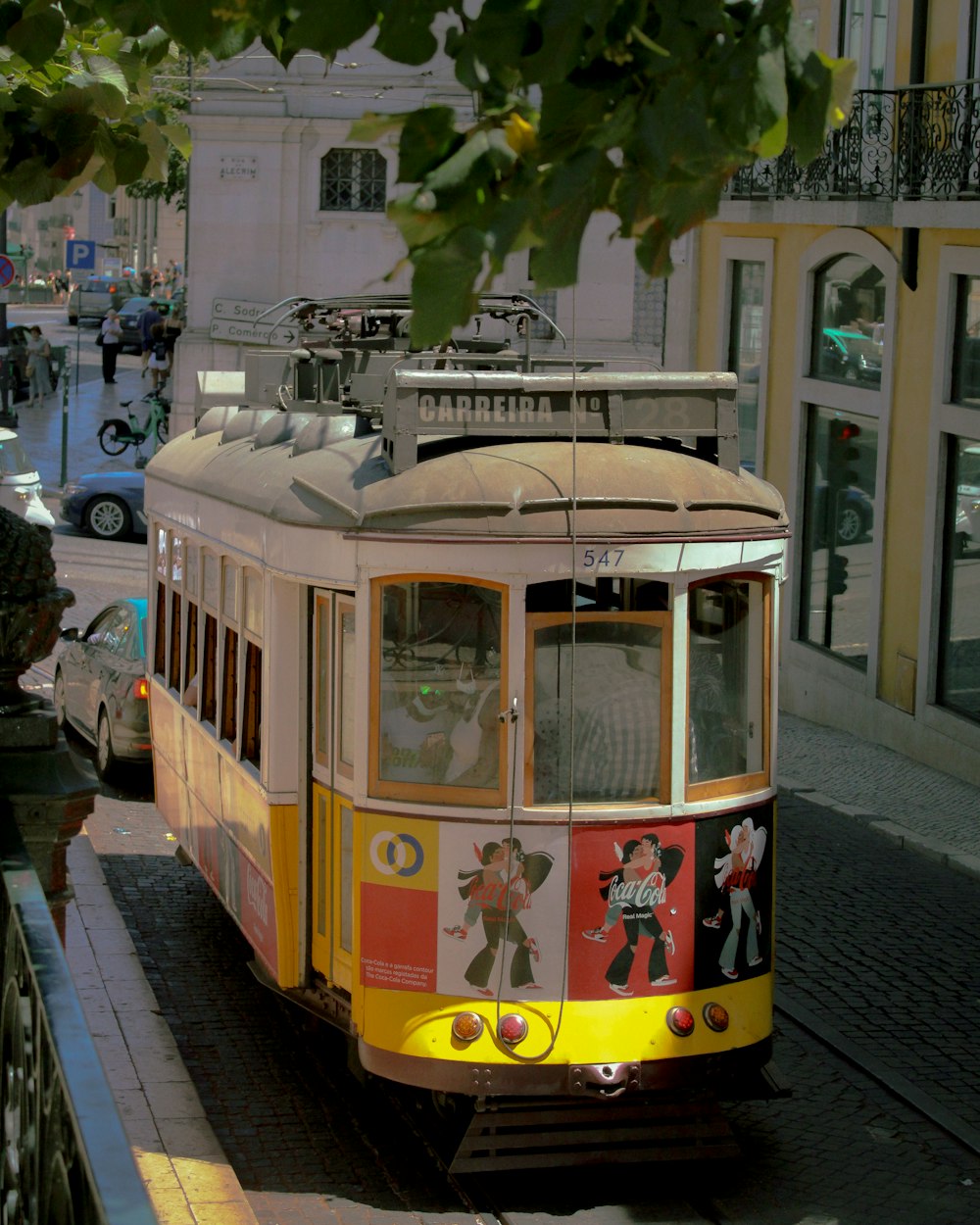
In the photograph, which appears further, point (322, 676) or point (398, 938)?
point (322, 676)

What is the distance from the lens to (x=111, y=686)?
596 inches

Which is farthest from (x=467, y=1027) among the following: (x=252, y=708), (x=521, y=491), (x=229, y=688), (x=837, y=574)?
(x=837, y=574)

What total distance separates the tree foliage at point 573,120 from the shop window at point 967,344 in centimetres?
1154

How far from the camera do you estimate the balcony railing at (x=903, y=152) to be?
1463cm

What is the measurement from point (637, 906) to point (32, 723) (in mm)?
3384

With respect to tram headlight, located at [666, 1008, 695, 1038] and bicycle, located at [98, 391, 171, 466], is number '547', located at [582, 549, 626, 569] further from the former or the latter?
bicycle, located at [98, 391, 171, 466]

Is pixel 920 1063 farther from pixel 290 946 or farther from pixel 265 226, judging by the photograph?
pixel 265 226

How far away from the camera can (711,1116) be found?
7.60m

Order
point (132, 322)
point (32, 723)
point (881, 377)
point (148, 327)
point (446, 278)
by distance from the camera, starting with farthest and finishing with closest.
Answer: point (132, 322) → point (148, 327) → point (881, 377) → point (32, 723) → point (446, 278)

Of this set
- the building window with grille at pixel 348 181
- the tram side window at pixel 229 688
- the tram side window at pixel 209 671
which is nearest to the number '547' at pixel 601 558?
the tram side window at pixel 229 688

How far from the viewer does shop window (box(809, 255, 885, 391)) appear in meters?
16.4

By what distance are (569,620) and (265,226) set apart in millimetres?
26097

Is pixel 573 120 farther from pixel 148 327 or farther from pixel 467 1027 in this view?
pixel 148 327

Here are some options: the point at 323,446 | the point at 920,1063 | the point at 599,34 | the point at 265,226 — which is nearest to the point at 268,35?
the point at 599,34
